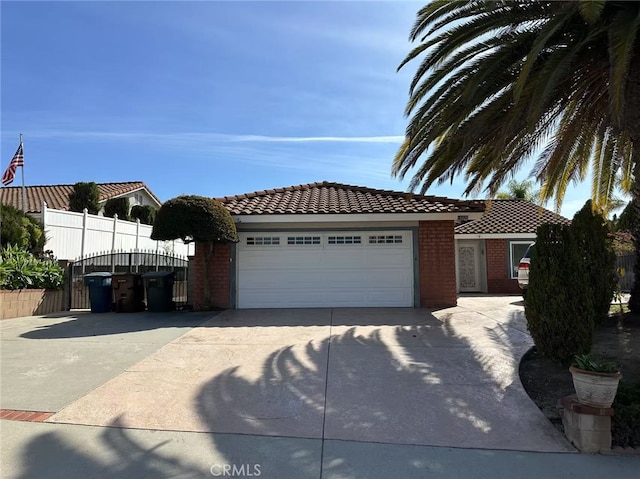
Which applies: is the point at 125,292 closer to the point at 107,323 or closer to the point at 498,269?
the point at 107,323

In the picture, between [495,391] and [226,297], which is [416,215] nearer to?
[226,297]

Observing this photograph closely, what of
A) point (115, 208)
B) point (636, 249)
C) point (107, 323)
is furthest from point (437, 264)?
point (115, 208)

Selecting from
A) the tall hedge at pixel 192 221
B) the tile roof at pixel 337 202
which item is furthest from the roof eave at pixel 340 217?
the tall hedge at pixel 192 221

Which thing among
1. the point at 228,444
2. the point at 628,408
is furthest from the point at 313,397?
the point at 628,408

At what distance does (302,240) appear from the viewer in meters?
11.9

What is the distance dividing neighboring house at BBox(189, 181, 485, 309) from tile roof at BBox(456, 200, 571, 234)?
594cm

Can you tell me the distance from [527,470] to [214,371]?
12.6 ft

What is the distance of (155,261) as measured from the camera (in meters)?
14.2

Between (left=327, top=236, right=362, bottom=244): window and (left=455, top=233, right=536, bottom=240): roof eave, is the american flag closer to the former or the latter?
(left=327, top=236, right=362, bottom=244): window

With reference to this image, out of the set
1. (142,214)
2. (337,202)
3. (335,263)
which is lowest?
(335,263)

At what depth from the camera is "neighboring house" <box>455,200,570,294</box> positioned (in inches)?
671

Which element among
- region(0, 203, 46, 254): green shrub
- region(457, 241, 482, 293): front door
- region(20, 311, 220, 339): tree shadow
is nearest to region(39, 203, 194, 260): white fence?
region(0, 203, 46, 254): green shrub

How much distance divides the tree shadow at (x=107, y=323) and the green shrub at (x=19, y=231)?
355 centimetres

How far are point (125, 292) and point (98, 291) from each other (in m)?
0.73
